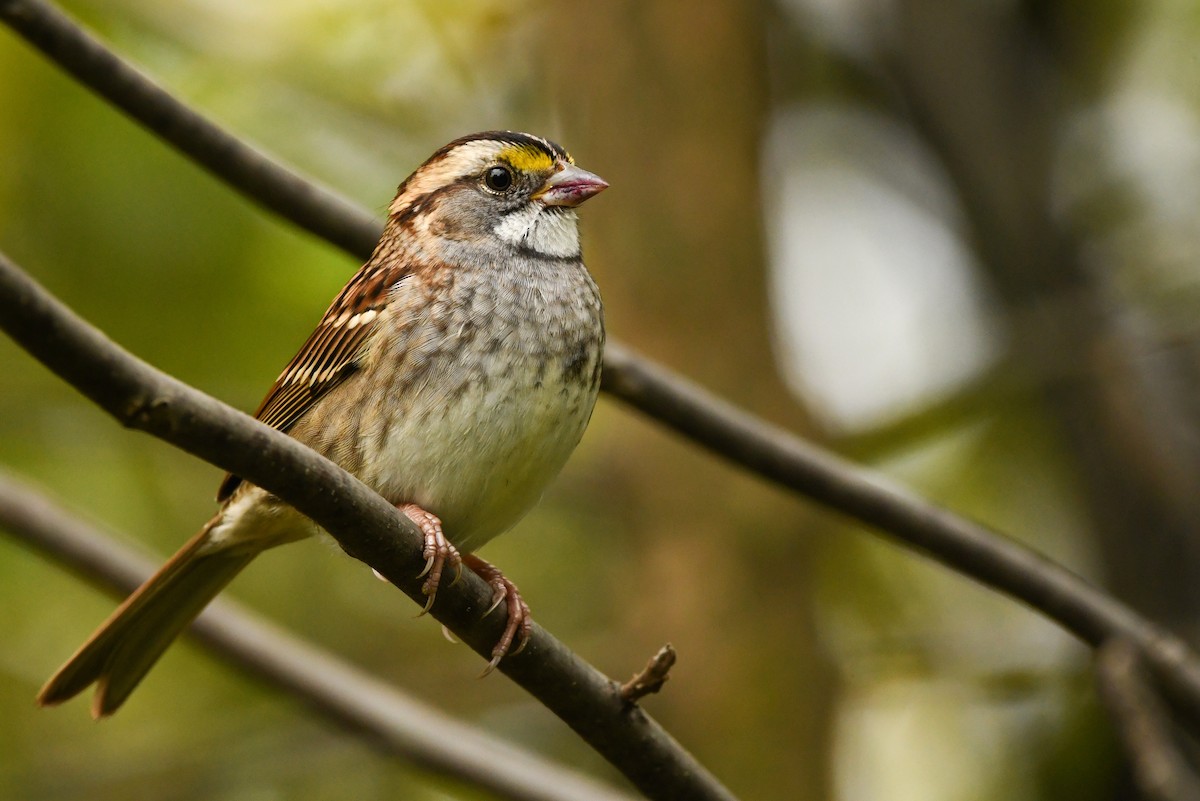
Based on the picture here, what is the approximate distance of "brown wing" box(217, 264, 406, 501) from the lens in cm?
341

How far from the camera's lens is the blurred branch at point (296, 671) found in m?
3.98

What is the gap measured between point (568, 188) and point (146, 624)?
152 centimetres

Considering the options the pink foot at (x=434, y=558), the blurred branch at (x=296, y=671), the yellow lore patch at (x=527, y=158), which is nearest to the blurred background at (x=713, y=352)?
the blurred branch at (x=296, y=671)

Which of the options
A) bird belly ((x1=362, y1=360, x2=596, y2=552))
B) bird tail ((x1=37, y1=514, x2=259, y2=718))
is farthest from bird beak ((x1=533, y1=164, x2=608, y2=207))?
bird tail ((x1=37, y1=514, x2=259, y2=718))

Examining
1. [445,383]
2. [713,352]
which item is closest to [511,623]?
[445,383]

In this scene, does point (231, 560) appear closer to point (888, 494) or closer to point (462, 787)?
point (462, 787)

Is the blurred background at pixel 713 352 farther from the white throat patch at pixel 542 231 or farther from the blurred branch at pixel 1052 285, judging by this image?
the white throat patch at pixel 542 231

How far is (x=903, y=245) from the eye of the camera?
6.68 metres

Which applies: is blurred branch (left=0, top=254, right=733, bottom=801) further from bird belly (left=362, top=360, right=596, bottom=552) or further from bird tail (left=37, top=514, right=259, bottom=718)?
bird tail (left=37, top=514, right=259, bottom=718)

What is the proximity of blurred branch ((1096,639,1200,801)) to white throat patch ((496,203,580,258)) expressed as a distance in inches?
68.3

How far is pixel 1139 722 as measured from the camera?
3656 mm

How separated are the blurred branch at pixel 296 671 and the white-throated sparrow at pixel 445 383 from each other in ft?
1.47

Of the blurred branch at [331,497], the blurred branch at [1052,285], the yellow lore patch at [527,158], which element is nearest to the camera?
the blurred branch at [331,497]

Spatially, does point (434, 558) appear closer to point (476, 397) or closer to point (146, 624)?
point (476, 397)
